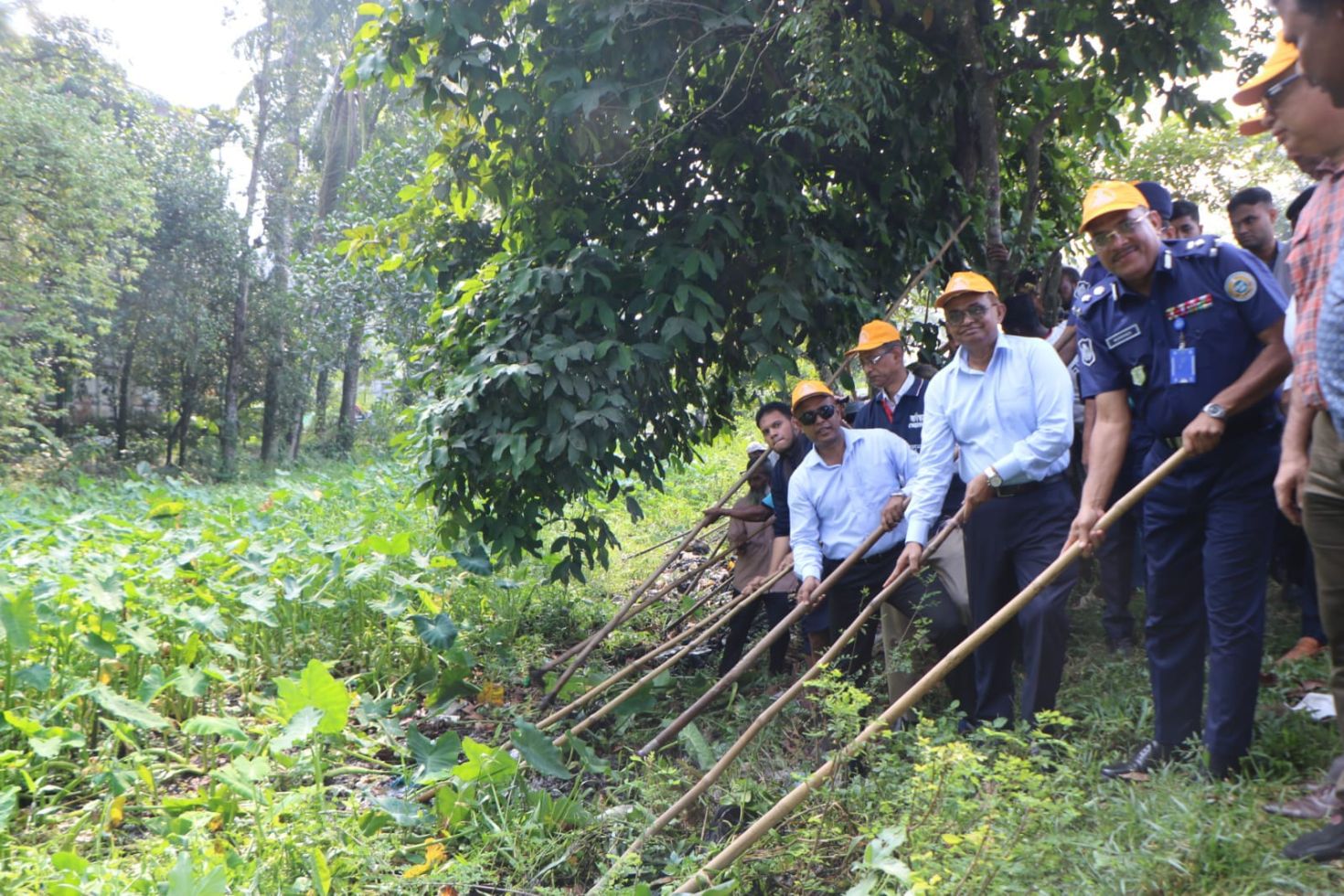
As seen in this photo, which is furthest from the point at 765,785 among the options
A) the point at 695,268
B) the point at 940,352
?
the point at 940,352

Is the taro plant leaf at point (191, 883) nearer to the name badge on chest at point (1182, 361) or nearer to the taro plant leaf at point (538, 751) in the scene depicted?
the taro plant leaf at point (538, 751)

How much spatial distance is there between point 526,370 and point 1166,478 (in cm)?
277

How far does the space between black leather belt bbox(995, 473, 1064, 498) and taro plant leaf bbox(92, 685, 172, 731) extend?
138 inches

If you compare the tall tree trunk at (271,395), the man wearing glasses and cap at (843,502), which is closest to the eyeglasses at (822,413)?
the man wearing glasses and cap at (843,502)

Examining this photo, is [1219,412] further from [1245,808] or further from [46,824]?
[46,824]

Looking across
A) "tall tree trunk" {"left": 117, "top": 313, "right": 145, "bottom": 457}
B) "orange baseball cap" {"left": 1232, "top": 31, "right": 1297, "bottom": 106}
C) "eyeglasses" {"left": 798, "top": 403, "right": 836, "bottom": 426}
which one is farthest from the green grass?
"tall tree trunk" {"left": 117, "top": 313, "right": 145, "bottom": 457}

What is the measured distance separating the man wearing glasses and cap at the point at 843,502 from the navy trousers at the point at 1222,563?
1424 mm

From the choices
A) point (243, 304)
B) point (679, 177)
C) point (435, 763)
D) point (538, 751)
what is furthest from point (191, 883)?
point (243, 304)

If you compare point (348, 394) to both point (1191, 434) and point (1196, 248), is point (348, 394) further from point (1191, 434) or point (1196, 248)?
point (1191, 434)

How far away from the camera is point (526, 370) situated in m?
4.83

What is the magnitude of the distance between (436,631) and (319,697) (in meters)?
1.58

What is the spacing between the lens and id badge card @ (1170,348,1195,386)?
317 cm

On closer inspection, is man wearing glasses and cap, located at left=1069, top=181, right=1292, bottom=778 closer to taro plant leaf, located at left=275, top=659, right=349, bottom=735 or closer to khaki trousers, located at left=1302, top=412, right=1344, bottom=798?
khaki trousers, located at left=1302, top=412, right=1344, bottom=798

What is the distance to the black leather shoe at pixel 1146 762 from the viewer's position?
337 centimetres
